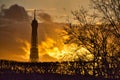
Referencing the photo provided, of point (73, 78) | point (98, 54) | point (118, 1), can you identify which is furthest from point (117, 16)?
point (73, 78)

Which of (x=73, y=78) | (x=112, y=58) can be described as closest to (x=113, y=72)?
(x=112, y=58)

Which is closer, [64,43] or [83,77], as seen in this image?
[83,77]

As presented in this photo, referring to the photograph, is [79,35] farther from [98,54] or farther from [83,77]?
[83,77]

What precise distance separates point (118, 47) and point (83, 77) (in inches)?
239

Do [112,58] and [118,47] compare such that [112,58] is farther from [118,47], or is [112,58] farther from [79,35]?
[79,35]

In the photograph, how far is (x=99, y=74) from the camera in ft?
168

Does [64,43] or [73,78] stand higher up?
[64,43]

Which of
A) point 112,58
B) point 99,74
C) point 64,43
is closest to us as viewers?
point 112,58

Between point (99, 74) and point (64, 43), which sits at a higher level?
point (64, 43)

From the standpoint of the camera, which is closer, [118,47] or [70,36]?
[118,47]

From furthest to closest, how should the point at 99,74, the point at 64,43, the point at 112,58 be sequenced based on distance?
1. the point at 64,43
2. the point at 99,74
3. the point at 112,58

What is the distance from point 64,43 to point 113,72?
9348 millimetres

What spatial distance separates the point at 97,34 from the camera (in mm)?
55219

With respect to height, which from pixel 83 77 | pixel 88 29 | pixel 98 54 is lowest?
pixel 83 77
